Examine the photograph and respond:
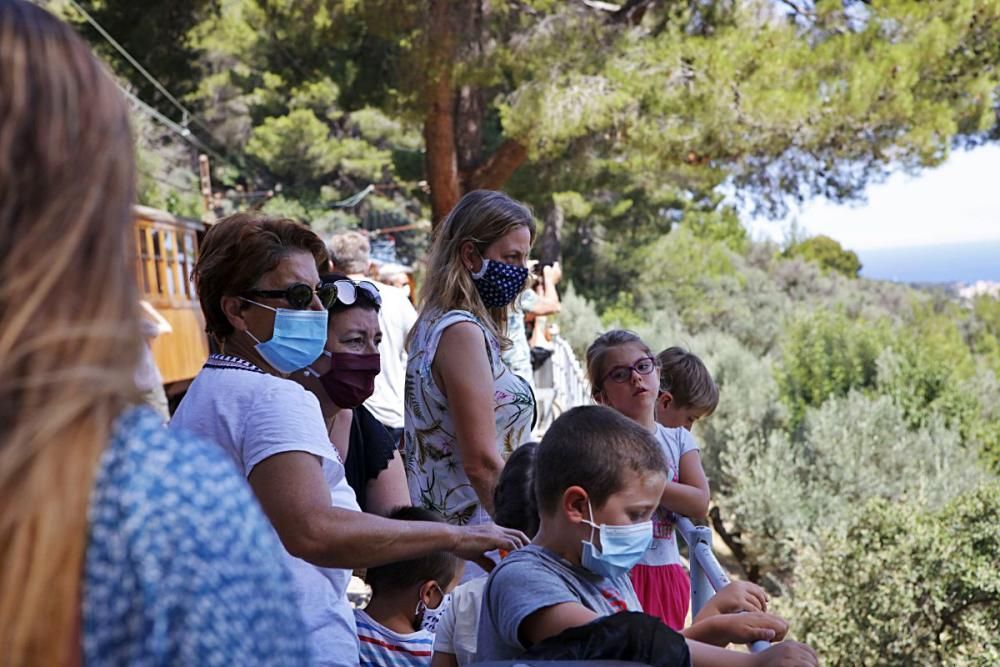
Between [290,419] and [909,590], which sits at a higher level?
[290,419]

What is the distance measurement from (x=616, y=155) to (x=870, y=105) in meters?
3.53

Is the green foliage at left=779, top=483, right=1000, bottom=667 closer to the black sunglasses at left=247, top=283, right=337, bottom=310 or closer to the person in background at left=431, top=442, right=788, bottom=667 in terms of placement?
the person in background at left=431, top=442, right=788, bottom=667

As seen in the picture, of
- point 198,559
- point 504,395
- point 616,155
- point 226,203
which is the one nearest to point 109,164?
point 198,559

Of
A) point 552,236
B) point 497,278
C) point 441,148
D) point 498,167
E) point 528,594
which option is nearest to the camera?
point 528,594

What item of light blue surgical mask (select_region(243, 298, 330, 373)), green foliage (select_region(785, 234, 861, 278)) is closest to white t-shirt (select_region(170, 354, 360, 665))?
light blue surgical mask (select_region(243, 298, 330, 373))

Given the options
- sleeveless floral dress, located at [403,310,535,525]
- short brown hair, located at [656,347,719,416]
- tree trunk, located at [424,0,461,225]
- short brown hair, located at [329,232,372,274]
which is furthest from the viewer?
tree trunk, located at [424,0,461,225]

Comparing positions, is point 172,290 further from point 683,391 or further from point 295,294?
point 295,294

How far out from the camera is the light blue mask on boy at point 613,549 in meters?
2.25

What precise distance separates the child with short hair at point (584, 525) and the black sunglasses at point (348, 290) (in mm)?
779

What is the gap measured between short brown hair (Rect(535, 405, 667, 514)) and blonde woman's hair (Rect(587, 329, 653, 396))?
122 centimetres

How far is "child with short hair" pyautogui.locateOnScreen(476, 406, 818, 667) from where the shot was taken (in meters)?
2.20

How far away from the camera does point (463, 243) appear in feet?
10.7

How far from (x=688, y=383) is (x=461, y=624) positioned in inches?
65.8

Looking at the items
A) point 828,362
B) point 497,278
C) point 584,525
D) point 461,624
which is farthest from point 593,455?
point 828,362
